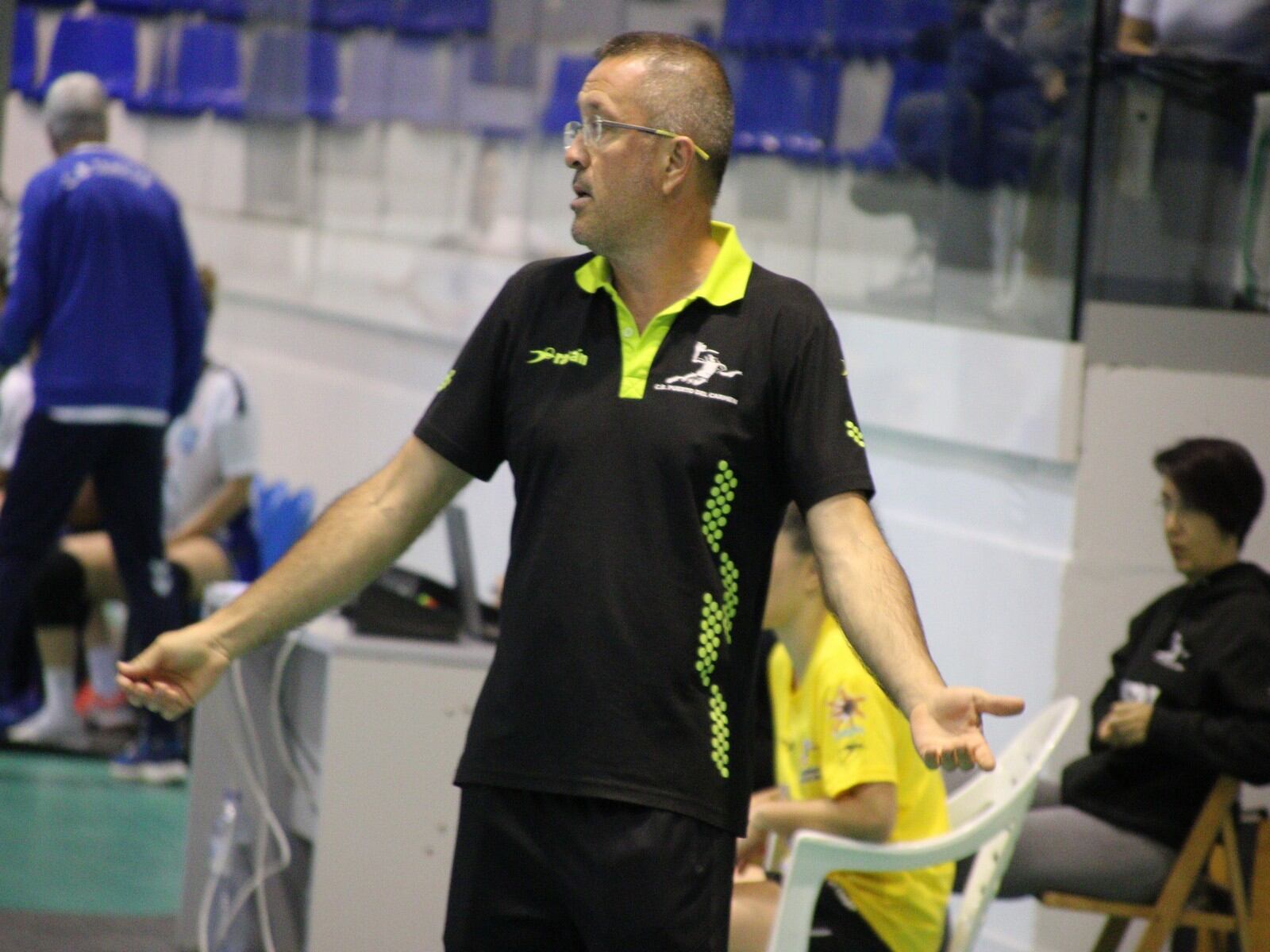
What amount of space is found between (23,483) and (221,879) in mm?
1751

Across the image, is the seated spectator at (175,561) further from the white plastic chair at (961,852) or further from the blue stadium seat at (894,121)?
the white plastic chair at (961,852)

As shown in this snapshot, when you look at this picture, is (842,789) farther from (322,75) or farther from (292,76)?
(292,76)

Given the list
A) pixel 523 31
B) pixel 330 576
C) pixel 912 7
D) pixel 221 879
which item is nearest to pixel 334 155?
pixel 523 31

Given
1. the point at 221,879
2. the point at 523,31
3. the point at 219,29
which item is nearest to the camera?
the point at 221,879

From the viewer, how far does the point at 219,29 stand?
1007cm

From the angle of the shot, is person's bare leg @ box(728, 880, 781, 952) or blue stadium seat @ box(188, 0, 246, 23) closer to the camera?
person's bare leg @ box(728, 880, 781, 952)

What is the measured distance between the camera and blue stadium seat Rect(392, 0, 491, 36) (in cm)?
733

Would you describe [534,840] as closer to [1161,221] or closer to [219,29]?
[1161,221]

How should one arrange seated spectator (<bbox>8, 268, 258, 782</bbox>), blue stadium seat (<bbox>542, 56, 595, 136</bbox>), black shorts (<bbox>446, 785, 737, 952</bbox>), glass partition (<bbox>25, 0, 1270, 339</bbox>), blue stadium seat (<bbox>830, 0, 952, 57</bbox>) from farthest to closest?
blue stadium seat (<bbox>542, 56, 595, 136</bbox>), seated spectator (<bbox>8, 268, 258, 782</bbox>), blue stadium seat (<bbox>830, 0, 952, 57</bbox>), glass partition (<bbox>25, 0, 1270, 339</bbox>), black shorts (<bbox>446, 785, 737, 952</bbox>)

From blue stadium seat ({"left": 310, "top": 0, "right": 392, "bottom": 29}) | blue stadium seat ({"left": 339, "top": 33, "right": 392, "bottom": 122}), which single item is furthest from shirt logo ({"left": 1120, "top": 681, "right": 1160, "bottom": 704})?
blue stadium seat ({"left": 310, "top": 0, "right": 392, "bottom": 29})

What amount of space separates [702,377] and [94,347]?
151 inches

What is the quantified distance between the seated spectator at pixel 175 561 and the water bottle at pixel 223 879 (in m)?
1.77

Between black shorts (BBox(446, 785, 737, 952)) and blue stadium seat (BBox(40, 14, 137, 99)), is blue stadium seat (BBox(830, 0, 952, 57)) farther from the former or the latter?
blue stadium seat (BBox(40, 14, 137, 99))

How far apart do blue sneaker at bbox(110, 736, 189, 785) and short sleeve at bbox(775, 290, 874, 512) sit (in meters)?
4.19
